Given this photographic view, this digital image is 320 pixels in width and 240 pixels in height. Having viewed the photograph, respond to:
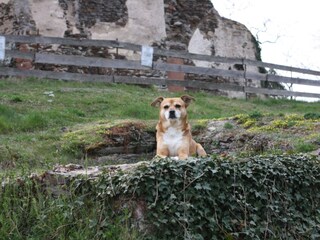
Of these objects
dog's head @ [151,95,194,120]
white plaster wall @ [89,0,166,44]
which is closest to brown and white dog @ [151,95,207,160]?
dog's head @ [151,95,194,120]

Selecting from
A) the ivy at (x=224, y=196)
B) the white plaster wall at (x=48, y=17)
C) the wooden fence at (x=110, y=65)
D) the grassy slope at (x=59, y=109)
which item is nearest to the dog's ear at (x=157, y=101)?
the grassy slope at (x=59, y=109)

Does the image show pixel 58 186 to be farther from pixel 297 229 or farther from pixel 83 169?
pixel 297 229

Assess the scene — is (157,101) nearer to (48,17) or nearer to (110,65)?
(110,65)

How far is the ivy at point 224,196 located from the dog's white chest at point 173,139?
148 centimetres

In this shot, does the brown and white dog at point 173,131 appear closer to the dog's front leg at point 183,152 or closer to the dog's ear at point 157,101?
the dog's front leg at point 183,152

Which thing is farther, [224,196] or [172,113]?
[172,113]

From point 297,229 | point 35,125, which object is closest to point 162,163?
point 297,229

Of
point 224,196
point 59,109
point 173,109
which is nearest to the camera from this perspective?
point 224,196

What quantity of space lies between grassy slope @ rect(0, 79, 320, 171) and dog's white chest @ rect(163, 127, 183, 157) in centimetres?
171

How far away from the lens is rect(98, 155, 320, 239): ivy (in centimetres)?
536

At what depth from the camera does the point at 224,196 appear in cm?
575

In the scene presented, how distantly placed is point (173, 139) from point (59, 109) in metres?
5.40

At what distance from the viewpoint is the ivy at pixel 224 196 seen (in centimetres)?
536

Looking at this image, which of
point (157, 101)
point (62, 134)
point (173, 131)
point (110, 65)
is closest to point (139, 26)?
point (110, 65)
